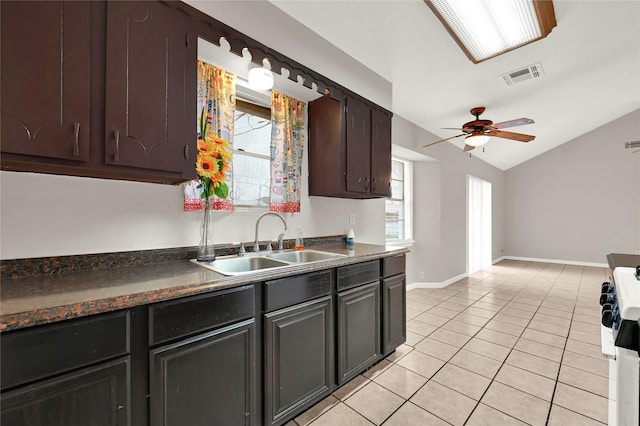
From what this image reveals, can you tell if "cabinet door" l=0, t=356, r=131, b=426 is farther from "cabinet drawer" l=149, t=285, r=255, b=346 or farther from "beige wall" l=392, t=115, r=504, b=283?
"beige wall" l=392, t=115, r=504, b=283

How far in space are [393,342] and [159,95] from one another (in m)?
2.50

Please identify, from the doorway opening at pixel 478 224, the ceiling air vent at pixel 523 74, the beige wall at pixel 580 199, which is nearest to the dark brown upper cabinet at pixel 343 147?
the ceiling air vent at pixel 523 74

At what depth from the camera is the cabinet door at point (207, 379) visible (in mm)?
1111

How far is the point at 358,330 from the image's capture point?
2.05 meters

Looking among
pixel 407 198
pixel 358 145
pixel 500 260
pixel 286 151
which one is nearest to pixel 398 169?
pixel 407 198

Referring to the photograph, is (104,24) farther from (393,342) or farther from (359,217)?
(393,342)

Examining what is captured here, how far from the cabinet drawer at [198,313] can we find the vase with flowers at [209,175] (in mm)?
458

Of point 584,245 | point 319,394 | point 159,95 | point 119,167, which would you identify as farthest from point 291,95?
point 584,245

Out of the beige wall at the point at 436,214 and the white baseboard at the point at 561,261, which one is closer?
the beige wall at the point at 436,214

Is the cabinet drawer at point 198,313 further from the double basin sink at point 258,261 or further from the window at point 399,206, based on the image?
the window at point 399,206

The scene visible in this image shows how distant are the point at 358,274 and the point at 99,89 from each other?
1819 millimetres

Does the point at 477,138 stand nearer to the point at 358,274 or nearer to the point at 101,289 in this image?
the point at 358,274

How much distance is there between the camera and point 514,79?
3.16 meters

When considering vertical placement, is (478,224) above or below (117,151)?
below
